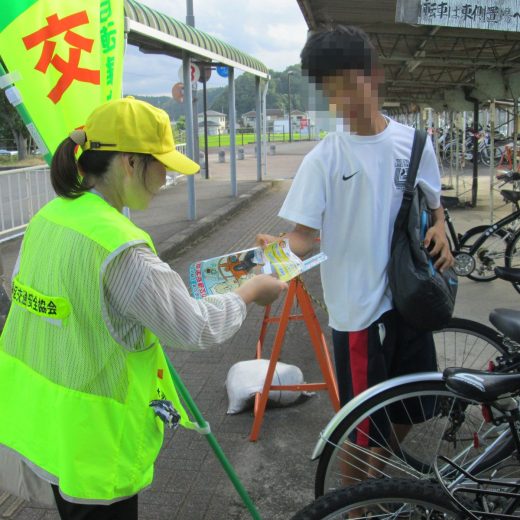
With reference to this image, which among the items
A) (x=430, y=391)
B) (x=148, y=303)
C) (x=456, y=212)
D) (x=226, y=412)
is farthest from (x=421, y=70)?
(x=148, y=303)

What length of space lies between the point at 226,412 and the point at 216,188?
1221 centimetres

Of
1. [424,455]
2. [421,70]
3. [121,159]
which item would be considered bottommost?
[424,455]

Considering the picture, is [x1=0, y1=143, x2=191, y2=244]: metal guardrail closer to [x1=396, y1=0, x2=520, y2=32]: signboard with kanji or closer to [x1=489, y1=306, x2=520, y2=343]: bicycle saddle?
[x1=396, y1=0, x2=520, y2=32]: signboard with kanji

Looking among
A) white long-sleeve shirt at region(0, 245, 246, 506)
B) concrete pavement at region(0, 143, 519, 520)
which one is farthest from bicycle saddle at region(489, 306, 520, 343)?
concrete pavement at region(0, 143, 519, 520)

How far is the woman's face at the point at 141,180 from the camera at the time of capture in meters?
1.59

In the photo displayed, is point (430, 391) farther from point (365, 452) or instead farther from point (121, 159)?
point (121, 159)

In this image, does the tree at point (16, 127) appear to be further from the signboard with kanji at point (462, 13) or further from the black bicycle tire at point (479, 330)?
the black bicycle tire at point (479, 330)

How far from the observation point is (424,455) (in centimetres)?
266

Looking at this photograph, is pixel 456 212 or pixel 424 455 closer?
pixel 424 455

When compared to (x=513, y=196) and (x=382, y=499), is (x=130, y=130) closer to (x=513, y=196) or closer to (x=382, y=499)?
(x=382, y=499)

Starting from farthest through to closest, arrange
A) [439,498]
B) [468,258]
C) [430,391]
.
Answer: [468,258] < [430,391] < [439,498]

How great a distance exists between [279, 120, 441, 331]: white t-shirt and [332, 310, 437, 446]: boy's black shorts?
6 centimetres

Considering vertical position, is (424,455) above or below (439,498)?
below

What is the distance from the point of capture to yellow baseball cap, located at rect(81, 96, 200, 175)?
153 cm
